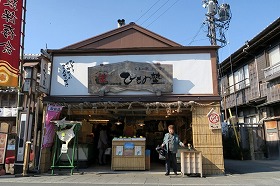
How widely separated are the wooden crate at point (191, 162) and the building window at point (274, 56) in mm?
10676

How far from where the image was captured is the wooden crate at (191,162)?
10781 millimetres

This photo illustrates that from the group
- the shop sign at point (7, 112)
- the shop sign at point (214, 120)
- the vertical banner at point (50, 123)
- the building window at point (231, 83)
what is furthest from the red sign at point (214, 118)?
the shop sign at point (7, 112)

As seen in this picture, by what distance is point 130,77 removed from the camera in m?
12.5

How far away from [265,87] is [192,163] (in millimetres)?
10830

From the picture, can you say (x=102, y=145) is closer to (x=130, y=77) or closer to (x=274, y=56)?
(x=130, y=77)

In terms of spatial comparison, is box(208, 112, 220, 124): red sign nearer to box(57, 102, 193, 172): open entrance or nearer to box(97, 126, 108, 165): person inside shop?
box(57, 102, 193, 172): open entrance

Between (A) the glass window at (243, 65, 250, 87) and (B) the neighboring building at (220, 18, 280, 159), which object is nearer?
(B) the neighboring building at (220, 18, 280, 159)

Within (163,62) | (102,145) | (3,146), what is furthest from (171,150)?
(3,146)

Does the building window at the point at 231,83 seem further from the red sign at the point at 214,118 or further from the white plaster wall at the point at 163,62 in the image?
the red sign at the point at 214,118

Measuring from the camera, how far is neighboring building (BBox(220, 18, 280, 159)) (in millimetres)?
17656

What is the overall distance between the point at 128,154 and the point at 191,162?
3061mm

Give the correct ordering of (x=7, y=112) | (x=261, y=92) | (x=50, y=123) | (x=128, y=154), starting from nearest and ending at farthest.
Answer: (x=50, y=123), (x=128, y=154), (x=261, y=92), (x=7, y=112)

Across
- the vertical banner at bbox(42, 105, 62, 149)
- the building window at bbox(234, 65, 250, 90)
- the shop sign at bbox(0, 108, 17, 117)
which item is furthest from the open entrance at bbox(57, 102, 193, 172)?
the building window at bbox(234, 65, 250, 90)

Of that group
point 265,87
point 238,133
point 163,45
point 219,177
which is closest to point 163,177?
point 219,177
